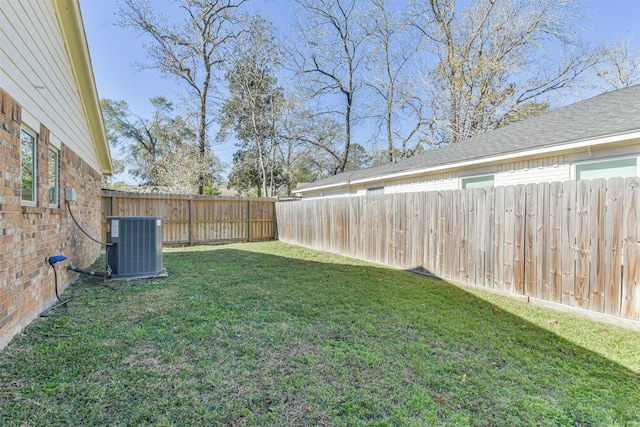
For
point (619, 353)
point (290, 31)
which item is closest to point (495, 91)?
point (290, 31)

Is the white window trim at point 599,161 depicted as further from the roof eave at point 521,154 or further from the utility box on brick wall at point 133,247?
the utility box on brick wall at point 133,247

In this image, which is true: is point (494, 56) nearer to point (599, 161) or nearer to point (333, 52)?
point (333, 52)

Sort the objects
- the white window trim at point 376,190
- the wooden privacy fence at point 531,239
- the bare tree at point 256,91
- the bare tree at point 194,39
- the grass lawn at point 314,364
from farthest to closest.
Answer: the bare tree at point 256,91, the bare tree at point 194,39, the white window trim at point 376,190, the wooden privacy fence at point 531,239, the grass lawn at point 314,364

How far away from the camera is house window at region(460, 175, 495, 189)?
6871 mm

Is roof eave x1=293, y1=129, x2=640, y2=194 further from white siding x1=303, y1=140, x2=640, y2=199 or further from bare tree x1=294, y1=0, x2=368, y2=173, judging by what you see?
bare tree x1=294, y1=0, x2=368, y2=173

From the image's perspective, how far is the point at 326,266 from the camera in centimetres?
688

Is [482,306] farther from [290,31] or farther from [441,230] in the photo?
[290,31]

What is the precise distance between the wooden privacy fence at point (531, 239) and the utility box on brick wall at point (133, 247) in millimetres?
4776

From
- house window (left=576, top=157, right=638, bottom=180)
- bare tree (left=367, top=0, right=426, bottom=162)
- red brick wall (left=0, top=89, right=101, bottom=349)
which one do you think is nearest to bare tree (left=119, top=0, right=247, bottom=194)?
bare tree (left=367, top=0, right=426, bottom=162)

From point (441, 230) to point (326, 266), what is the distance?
8.57 ft

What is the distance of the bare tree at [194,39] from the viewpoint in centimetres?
1583

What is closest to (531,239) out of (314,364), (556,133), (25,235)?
(556,133)

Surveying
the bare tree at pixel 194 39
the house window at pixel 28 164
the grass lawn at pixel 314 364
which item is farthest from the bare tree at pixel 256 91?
the grass lawn at pixel 314 364

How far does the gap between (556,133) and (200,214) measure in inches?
416
